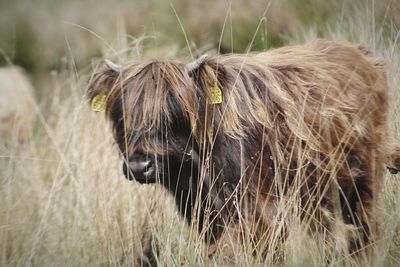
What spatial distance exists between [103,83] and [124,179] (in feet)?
4.54

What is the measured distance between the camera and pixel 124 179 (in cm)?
666

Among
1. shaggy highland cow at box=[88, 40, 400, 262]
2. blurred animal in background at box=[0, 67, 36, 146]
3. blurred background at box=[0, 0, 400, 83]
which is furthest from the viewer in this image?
blurred animal in background at box=[0, 67, 36, 146]

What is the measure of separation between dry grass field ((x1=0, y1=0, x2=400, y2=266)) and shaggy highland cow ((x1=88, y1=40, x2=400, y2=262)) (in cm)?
23

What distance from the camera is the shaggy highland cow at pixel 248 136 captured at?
500cm

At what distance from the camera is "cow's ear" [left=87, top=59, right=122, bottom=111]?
5.41 m

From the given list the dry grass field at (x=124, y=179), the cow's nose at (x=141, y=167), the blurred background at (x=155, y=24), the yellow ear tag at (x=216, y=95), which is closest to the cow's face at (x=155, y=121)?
the cow's nose at (x=141, y=167)

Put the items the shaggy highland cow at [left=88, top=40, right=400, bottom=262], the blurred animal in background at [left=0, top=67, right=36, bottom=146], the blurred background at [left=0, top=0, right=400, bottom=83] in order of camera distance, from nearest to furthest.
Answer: the shaggy highland cow at [left=88, top=40, right=400, bottom=262], the blurred background at [left=0, top=0, right=400, bottom=83], the blurred animal in background at [left=0, top=67, right=36, bottom=146]

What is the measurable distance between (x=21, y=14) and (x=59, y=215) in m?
6.63

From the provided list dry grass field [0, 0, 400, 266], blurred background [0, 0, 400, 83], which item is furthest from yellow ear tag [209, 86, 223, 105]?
blurred background [0, 0, 400, 83]

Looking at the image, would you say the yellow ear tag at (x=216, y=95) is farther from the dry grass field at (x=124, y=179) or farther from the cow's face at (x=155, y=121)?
the dry grass field at (x=124, y=179)

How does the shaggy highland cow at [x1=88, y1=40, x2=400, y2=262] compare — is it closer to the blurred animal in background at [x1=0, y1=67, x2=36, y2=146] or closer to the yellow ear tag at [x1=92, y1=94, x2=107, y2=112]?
the yellow ear tag at [x1=92, y1=94, x2=107, y2=112]

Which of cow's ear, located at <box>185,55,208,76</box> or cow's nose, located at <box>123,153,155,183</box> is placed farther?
cow's ear, located at <box>185,55,208,76</box>

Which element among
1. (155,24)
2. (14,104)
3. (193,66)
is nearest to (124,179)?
(193,66)

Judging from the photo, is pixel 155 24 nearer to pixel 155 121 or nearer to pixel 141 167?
pixel 155 121
